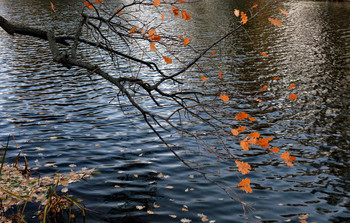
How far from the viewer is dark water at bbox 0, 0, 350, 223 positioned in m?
8.16

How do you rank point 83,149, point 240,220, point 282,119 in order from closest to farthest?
point 240,220
point 83,149
point 282,119

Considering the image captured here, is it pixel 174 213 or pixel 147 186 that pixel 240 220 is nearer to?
pixel 174 213

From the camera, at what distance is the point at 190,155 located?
10.7m

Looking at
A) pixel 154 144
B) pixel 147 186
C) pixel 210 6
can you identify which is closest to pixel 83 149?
pixel 154 144

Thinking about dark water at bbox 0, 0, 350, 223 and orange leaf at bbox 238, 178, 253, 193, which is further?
dark water at bbox 0, 0, 350, 223

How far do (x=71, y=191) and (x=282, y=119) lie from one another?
340 inches

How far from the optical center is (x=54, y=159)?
1037cm

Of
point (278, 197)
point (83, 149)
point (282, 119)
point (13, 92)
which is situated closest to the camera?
point (278, 197)

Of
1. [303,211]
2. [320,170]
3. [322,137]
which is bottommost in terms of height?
[303,211]

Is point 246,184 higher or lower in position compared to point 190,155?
higher

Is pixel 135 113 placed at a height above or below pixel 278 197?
above

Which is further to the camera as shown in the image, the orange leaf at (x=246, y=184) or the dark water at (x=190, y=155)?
the dark water at (x=190, y=155)

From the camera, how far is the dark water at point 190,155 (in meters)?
8.16

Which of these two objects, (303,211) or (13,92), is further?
(13,92)
